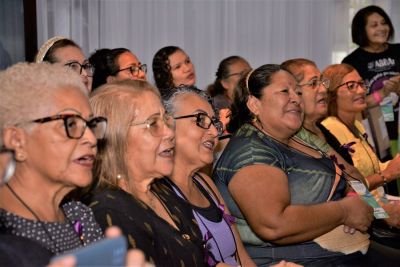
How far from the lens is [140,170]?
2230mm

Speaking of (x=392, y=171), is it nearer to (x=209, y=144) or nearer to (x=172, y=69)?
(x=172, y=69)

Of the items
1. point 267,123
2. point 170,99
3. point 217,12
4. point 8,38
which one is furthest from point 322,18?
point 170,99

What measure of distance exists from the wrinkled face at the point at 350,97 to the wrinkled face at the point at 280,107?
3.67 feet

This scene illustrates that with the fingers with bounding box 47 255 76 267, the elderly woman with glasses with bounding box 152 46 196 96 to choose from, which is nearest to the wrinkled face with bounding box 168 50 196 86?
the elderly woman with glasses with bounding box 152 46 196 96

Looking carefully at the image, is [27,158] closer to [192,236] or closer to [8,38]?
[192,236]

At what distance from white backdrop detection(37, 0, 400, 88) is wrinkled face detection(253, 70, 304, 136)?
3.31 metres

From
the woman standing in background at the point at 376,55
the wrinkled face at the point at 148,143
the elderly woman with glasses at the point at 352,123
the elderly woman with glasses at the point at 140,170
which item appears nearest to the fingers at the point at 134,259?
the elderly woman with glasses at the point at 140,170

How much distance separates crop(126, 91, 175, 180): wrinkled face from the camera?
2205 millimetres

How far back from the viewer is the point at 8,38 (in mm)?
4441

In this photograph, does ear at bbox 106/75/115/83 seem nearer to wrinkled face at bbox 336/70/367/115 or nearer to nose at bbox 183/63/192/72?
nose at bbox 183/63/192/72

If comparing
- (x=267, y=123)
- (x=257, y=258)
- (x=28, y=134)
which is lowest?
(x=257, y=258)

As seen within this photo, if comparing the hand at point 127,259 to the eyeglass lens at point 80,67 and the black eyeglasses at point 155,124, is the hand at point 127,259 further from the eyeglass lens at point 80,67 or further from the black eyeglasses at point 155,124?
the eyeglass lens at point 80,67

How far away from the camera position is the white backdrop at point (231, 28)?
632cm

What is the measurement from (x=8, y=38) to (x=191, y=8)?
232cm
